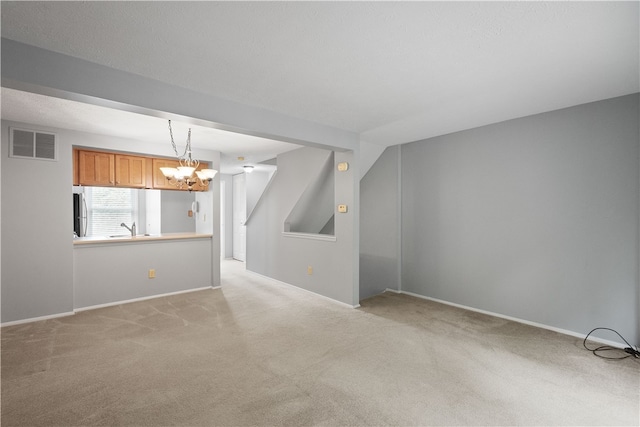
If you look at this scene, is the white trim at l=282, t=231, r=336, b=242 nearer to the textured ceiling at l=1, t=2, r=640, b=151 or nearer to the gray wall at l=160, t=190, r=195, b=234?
the textured ceiling at l=1, t=2, r=640, b=151

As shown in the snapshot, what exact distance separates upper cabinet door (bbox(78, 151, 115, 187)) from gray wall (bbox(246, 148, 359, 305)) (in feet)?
8.51

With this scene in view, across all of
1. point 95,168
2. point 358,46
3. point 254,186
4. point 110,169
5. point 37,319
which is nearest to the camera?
point 358,46

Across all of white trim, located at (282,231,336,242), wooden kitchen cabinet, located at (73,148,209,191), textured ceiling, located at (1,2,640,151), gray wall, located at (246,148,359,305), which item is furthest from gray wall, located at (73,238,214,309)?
textured ceiling, located at (1,2,640,151)

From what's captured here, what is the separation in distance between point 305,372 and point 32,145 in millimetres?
4276

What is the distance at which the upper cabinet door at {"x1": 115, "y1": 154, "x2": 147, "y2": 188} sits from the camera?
4.59 metres

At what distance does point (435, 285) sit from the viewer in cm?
452

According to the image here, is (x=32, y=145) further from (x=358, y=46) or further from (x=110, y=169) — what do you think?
(x=358, y=46)

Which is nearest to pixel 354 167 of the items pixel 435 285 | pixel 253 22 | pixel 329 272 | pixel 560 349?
pixel 329 272

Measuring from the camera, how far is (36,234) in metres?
3.74

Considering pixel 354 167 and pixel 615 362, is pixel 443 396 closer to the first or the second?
pixel 615 362

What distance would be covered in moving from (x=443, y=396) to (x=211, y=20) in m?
2.94

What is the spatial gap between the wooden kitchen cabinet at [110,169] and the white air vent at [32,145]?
17.6 inches

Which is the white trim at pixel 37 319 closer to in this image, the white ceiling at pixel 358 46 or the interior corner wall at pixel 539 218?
the white ceiling at pixel 358 46

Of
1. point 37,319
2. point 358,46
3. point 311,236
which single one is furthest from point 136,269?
point 358,46
